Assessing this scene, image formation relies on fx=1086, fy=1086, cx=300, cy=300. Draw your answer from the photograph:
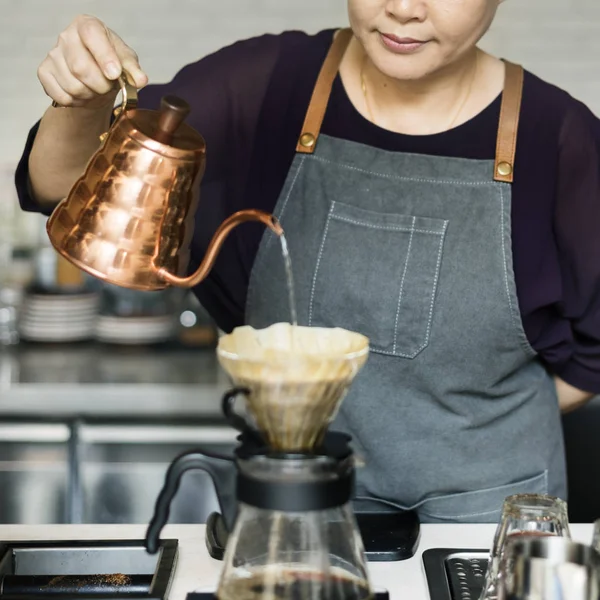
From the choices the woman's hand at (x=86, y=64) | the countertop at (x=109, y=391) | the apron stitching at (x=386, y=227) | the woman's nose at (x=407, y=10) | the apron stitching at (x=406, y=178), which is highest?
the woman's nose at (x=407, y=10)

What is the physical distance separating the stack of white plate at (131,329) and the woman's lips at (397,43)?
163cm

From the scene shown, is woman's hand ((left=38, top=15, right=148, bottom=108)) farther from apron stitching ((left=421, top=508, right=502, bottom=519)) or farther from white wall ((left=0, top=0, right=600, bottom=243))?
white wall ((left=0, top=0, right=600, bottom=243))

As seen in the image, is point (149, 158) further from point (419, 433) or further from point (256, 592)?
point (419, 433)

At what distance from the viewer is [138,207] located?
3.85 feet

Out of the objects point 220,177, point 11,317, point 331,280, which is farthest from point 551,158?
point 11,317

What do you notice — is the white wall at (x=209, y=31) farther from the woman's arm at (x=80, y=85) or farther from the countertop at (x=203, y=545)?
the countertop at (x=203, y=545)

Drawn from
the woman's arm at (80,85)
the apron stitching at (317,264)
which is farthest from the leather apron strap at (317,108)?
the woman's arm at (80,85)

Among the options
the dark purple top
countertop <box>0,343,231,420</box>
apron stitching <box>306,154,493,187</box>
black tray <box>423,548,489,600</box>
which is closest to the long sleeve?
the dark purple top

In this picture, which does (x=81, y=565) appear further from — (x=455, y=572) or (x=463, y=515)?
(x=463, y=515)

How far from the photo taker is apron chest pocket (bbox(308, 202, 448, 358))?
1809 millimetres

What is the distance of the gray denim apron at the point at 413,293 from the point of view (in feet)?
5.94

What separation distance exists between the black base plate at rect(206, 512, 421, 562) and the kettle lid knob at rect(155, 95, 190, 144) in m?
0.52

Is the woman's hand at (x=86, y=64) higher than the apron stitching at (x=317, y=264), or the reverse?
the woman's hand at (x=86, y=64)

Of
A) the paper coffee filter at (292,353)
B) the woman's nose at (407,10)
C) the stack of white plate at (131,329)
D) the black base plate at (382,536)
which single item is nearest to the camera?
the paper coffee filter at (292,353)
